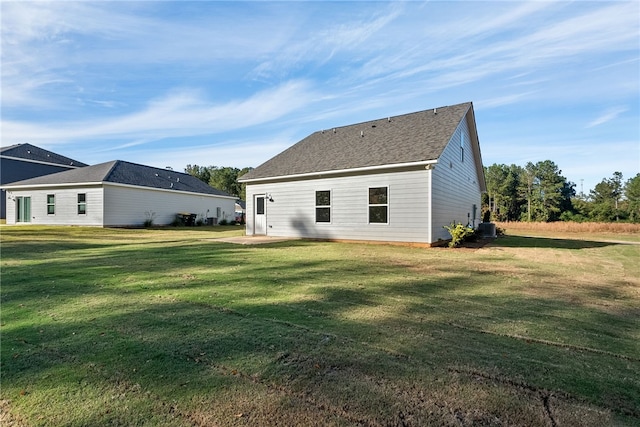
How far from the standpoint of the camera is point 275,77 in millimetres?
16062

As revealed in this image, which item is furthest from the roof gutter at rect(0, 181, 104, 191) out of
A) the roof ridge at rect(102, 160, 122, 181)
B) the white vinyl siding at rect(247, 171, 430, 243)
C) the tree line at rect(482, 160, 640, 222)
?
the tree line at rect(482, 160, 640, 222)

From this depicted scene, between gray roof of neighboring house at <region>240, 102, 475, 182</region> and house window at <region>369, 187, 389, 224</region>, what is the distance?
1033mm

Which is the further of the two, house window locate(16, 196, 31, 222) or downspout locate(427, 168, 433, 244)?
house window locate(16, 196, 31, 222)

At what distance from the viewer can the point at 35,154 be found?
1156 inches

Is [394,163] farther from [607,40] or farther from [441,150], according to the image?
[607,40]

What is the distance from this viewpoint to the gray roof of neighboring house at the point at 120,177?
67.7ft

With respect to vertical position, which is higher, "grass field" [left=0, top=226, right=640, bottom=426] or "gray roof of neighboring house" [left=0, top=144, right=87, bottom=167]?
"gray roof of neighboring house" [left=0, top=144, right=87, bottom=167]

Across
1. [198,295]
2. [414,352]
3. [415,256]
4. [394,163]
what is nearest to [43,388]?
[198,295]

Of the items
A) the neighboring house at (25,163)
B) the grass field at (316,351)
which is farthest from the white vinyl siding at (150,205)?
the grass field at (316,351)

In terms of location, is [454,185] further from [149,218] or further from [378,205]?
[149,218]

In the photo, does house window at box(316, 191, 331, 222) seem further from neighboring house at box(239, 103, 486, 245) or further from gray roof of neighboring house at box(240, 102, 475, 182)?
gray roof of neighboring house at box(240, 102, 475, 182)

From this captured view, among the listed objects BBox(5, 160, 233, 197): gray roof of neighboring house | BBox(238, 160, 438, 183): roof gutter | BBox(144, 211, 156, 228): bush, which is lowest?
BBox(144, 211, 156, 228): bush

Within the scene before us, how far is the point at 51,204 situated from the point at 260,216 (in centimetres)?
1629

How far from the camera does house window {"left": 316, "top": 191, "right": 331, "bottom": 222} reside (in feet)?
43.9
